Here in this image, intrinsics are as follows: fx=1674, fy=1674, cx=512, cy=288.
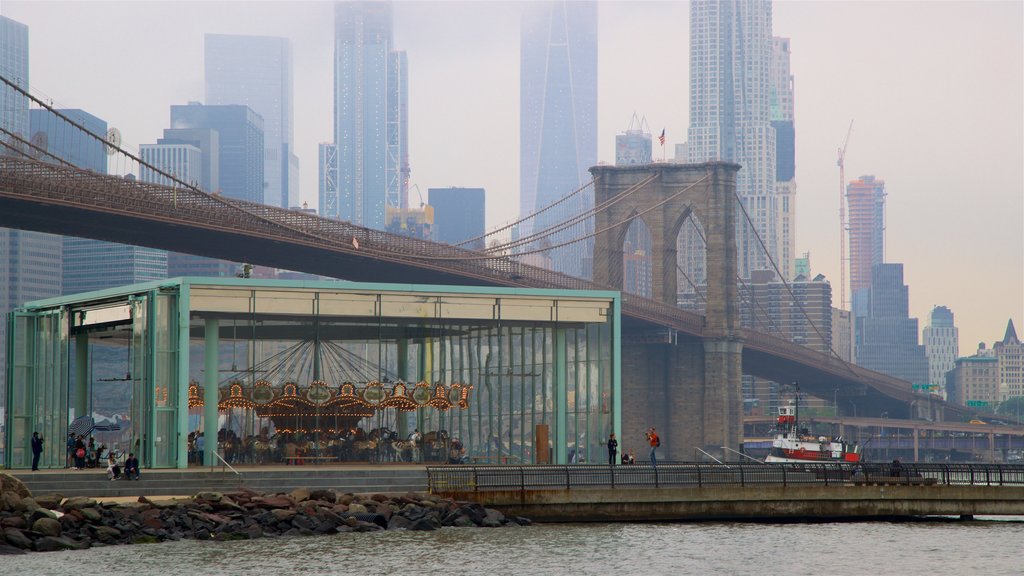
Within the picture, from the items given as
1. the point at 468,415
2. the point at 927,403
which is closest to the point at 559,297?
the point at 468,415

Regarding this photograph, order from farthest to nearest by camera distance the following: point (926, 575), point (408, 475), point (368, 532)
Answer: point (408, 475) → point (368, 532) → point (926, 575)

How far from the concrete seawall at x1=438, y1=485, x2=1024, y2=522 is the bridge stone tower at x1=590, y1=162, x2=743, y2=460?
8371 cm

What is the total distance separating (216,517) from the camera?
4019 centimetres

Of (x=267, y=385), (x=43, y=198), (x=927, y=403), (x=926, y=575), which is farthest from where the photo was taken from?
(x=927, y=403)

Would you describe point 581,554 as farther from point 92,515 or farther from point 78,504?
point 78,504

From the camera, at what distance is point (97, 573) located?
1350 inches

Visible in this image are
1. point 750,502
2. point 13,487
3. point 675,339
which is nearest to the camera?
point 13,487

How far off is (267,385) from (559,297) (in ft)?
33.2

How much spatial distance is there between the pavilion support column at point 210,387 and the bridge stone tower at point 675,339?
82.3 meters

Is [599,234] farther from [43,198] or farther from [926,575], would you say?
[926,575]

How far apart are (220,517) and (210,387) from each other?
32.3ft

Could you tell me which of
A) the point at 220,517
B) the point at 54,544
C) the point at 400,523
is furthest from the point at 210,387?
the point at 54,544

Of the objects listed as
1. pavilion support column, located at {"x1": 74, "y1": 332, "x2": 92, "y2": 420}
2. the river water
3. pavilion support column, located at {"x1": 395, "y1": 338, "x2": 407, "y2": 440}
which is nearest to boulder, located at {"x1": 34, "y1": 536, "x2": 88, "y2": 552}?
the river water

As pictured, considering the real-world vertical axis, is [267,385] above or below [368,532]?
above
